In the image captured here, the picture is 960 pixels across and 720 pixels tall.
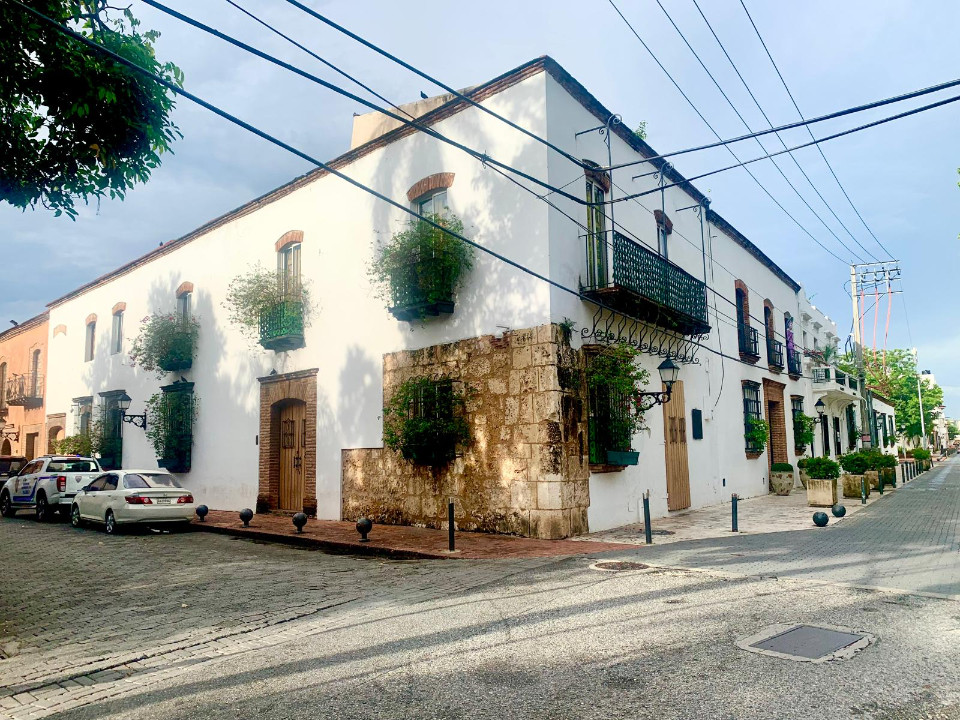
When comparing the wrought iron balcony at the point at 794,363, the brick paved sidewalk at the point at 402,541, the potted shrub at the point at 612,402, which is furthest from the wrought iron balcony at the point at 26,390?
the wrought iron balcony at the point at 794,363

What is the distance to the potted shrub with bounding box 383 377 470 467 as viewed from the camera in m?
12.4

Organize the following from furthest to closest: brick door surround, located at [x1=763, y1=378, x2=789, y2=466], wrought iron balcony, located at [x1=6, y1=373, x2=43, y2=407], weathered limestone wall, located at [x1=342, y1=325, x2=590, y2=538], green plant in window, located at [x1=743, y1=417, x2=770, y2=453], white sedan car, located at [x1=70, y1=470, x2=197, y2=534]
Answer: wrought iron balcony, located at [x1=6, y1=373, x2=43, y2=407], brick door surround, located at [x1=763, y1=378, x2=789, y2=466], green plant in window, located at [x1=743, y1=417, x2=770, y2=453], white sedan car, located at [x1=70, y1=470, x2=197, y2=534], weathered limestone wall, located at [x1=342, y1=325, x2=590, y2=538]

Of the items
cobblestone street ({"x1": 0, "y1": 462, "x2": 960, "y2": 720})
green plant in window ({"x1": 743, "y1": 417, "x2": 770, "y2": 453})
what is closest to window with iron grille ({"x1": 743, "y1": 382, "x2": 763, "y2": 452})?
green plant in window ({"x1": 743, "y1": 417, "x2": 770, "y2": 453})

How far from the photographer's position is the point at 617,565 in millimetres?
8664

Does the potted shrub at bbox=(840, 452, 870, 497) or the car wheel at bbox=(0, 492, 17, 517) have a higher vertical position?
the potted shrub at bbox=(840, 452, 870, 497)

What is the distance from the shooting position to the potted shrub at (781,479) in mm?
20250

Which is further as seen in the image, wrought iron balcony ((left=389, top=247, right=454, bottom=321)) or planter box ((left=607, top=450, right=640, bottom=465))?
wrought iron balcony ((left=389, top=247, right=454, bottom=321))

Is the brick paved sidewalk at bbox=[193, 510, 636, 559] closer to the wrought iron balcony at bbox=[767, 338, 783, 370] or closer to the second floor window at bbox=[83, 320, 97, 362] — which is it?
the second floor window at bbox=[83, 320, 97, 362]

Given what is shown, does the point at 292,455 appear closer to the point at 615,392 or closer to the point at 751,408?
the point at 615,392

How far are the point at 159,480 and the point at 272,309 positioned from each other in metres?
4.59

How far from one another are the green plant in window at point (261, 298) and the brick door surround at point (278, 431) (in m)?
1.26

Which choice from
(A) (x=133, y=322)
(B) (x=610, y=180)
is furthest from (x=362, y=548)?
(A) (x=133, y=322)

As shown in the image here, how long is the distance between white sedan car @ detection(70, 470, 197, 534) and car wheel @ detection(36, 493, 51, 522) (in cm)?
255

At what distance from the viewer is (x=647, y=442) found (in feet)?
45.2
